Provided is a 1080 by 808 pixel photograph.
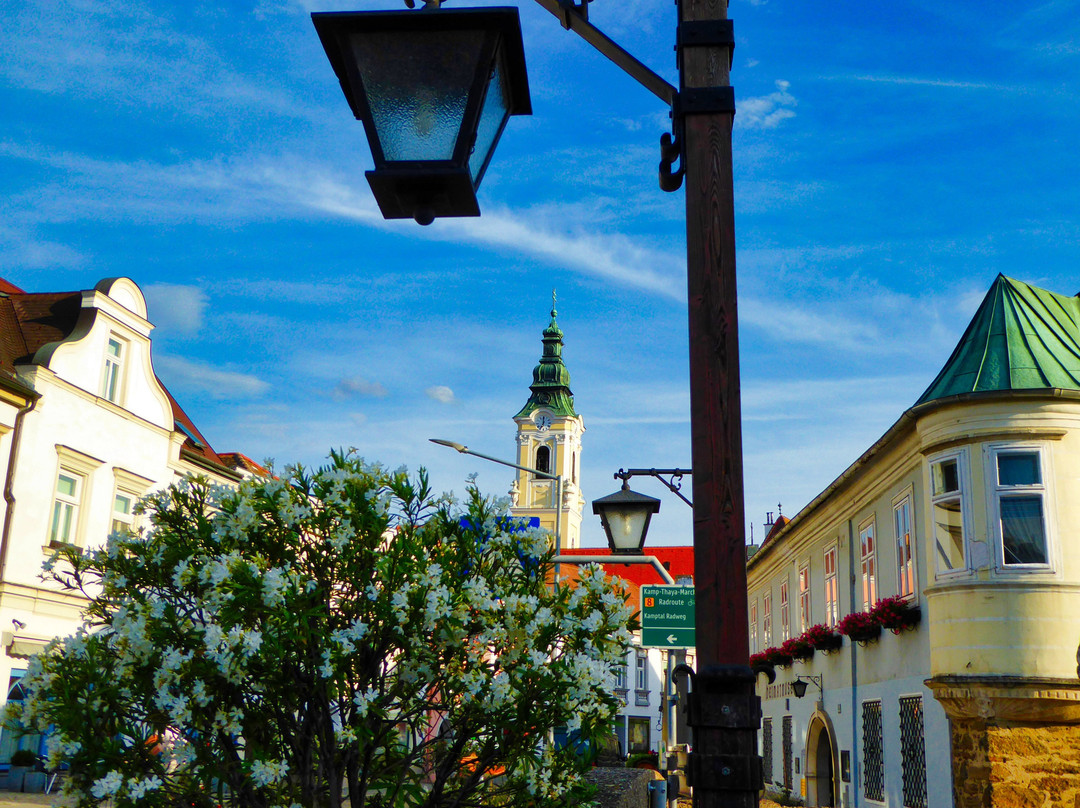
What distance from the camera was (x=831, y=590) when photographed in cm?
2159

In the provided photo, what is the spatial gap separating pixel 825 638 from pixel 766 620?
11.1 meters

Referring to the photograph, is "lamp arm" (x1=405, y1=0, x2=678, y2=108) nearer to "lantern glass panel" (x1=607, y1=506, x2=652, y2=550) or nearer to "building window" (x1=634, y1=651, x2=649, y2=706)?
"lantern glass panel" (x1=607, y1=506, x2=652, y2=550)

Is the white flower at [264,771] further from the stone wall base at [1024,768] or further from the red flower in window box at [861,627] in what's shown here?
the red flower in window box at [861,627]

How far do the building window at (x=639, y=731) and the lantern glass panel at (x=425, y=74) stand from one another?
209ft

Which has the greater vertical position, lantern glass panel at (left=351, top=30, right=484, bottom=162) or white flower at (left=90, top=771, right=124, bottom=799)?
lantern glass panel at (left=351, top=30, right=484, bottom=162)

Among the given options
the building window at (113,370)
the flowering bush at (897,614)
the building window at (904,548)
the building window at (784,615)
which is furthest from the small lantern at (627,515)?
the building window at (784,615)

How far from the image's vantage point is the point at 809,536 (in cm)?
2384

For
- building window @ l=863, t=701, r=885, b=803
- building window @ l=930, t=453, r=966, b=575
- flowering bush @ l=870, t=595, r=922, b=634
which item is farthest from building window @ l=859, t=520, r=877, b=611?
building window @ l=930, t=453, r=966, b=575

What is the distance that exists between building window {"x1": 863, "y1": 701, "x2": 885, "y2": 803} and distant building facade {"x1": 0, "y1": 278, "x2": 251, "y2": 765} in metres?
13.6

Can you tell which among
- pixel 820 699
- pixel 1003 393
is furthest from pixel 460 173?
pixel 820 699

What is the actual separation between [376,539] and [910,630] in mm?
12641

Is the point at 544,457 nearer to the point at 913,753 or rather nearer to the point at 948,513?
the point at 913,753

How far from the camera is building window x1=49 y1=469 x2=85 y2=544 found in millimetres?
20859

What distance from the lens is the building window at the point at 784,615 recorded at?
87.2 ft
